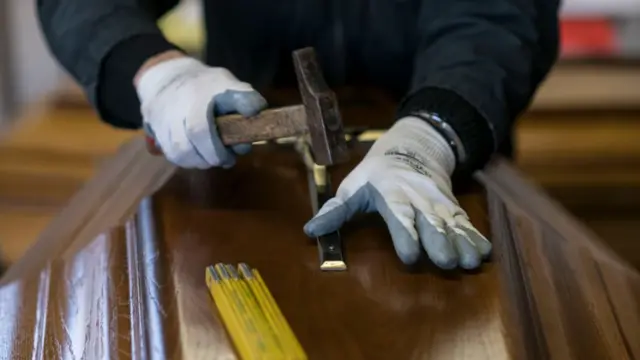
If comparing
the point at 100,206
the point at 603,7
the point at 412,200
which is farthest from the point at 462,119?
the point at 603,7

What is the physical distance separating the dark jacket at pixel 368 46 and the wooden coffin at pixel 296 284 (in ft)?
0.30

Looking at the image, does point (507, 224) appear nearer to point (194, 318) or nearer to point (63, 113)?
point (194, 318)

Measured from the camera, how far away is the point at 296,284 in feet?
2.41

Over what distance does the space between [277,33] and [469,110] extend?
0.34 metres

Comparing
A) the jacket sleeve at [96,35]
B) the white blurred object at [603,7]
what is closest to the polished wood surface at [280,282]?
the jacket sleeve at [96,35]

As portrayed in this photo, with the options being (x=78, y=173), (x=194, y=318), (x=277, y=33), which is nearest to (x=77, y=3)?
(x=277, y=33)

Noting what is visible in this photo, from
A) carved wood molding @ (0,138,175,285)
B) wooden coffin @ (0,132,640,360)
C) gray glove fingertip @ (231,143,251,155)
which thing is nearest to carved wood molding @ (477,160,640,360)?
wooden coffin @ (0,132,640,360)

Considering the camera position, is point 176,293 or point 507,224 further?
point 507,224

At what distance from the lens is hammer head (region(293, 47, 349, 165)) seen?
79cm

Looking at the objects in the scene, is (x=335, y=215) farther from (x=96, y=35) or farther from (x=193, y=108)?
(x=96, y=35)

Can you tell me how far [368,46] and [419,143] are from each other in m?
0.30

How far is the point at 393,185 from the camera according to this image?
32.0 inches

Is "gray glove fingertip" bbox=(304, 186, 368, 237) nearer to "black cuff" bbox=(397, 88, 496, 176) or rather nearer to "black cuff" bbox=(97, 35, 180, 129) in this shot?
"black cuff" bbox=(397, 88, 496, 176)

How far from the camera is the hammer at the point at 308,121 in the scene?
2.59 ft
